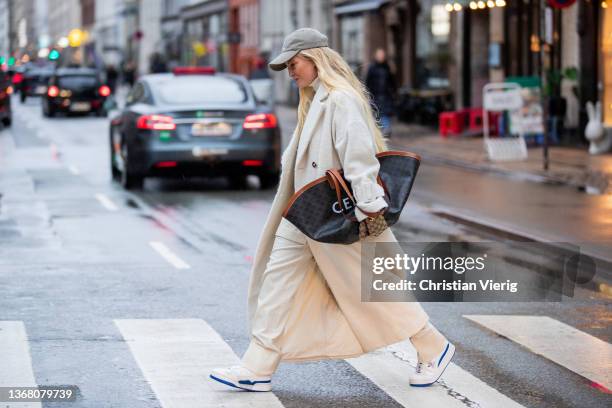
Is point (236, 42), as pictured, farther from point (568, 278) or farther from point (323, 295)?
point (323, 295)

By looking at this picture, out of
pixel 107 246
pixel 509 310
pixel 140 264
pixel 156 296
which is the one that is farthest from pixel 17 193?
pixel 509 310

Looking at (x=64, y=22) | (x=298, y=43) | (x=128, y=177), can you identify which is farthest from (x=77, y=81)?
(x=64, y=22)

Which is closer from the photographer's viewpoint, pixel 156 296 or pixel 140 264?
pixel 156 296

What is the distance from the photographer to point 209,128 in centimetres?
1839

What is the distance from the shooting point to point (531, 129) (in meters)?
24.9

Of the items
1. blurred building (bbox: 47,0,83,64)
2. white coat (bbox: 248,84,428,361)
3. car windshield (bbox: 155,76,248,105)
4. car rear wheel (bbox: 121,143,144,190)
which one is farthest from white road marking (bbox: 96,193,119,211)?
blurred building (bbox: 47,0,83,64)

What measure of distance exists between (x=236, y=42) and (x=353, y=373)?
57304mm

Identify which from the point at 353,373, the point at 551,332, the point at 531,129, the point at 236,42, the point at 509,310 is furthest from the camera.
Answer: the point at 236,42

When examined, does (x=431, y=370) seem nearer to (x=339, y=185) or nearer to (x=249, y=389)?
(x=249, y=389)

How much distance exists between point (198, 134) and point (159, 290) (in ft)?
26.5

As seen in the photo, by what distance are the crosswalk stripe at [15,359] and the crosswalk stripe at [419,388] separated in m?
1.64

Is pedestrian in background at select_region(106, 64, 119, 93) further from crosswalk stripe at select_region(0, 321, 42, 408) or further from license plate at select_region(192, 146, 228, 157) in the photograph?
crosswalk stripe at select_region(0, 321, 42, 408)

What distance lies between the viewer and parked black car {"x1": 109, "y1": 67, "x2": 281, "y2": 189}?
18328 millimetres

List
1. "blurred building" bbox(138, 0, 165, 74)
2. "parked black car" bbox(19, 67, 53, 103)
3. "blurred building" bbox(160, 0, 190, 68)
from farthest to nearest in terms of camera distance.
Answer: "blurred building" bbox(138, 0, 165, 74) < "blurred building" bbox(160, 0, 190, 68) < "parked black car" bbox(19, 67, 53, 103)
